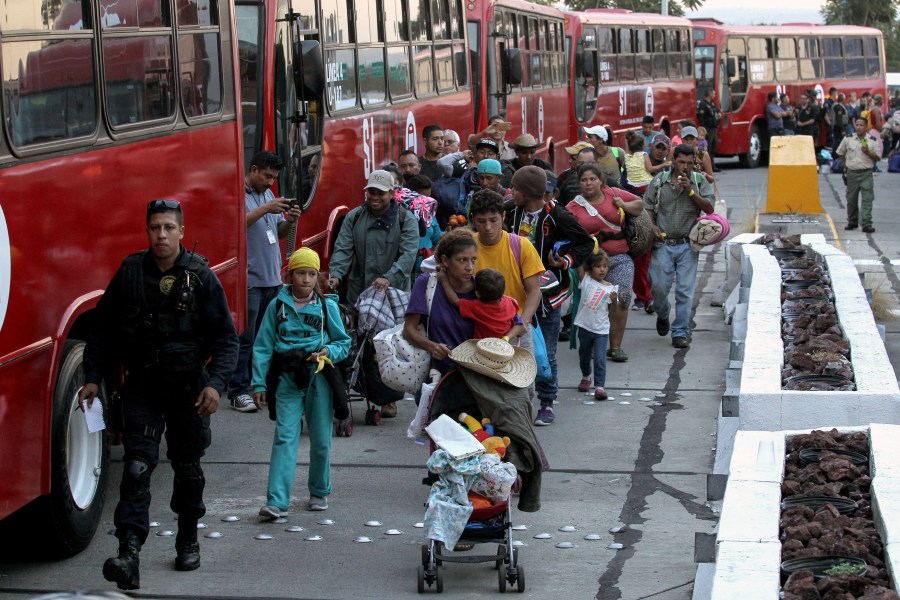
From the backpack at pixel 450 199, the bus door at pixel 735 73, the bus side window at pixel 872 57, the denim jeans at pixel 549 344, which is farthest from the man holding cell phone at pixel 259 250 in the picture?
the bus side window at pixel 872 57

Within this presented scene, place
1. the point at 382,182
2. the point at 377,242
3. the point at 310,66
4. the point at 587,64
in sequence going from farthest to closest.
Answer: the point at 587,64
the point at 310,66
the point at 377,242
the point at 382,182

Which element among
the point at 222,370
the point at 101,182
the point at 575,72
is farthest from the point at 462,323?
the point at 575,72

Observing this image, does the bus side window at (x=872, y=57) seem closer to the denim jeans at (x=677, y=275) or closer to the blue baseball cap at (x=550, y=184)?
the denim jeans at (x=677, y=275)

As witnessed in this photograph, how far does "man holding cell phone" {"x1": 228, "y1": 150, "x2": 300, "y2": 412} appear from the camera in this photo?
9695mm

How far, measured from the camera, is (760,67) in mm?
39156

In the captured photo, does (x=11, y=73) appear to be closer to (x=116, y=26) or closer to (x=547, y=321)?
(x=116, y=26)

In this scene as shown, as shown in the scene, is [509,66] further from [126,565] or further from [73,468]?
[126,565]

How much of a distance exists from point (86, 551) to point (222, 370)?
125cm

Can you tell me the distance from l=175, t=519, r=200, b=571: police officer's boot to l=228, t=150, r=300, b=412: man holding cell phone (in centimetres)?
335

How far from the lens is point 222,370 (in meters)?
6.22

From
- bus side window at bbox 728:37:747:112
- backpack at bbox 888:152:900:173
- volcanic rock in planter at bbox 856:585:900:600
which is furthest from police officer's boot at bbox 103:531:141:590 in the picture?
bus side window at bbox 728:37:747:112

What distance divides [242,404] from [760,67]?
3170cm

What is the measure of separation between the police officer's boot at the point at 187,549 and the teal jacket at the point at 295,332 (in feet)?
2.98

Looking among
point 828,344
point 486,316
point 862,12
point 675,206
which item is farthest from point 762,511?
point 862,12
